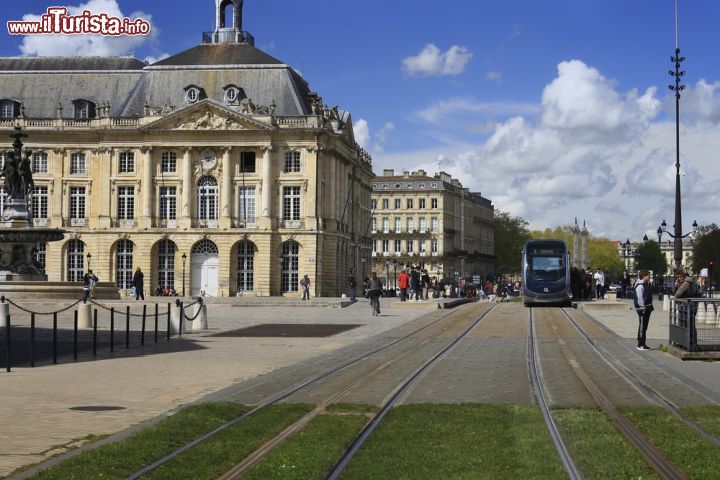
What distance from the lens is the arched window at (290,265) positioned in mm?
86438

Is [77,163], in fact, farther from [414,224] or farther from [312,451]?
[312,451]

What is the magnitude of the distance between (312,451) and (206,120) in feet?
249

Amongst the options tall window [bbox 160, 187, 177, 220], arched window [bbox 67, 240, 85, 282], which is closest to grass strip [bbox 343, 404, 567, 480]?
tall window [bbox 160, 187, 177, 220]

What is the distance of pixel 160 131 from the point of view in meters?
86.2

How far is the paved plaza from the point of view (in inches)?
525

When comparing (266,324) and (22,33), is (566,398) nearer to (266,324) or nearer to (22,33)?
(266,324)

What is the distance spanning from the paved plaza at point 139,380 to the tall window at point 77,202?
5328 cm

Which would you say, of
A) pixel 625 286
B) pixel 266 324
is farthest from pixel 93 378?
pixel 625 286

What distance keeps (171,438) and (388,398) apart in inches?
186

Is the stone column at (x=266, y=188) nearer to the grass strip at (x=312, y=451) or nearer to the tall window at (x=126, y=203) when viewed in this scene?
the tall window at (x=126, y=203)

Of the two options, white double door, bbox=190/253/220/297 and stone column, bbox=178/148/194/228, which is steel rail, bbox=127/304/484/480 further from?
stone column, bbox=178/148/194/228

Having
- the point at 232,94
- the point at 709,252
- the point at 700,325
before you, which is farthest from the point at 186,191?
the point at 709,252

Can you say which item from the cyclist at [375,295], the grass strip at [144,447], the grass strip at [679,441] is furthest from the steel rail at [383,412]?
the cyclist at [375,295]

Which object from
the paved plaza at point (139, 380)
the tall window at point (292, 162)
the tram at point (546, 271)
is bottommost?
the paved plaza at point (139, 380)
